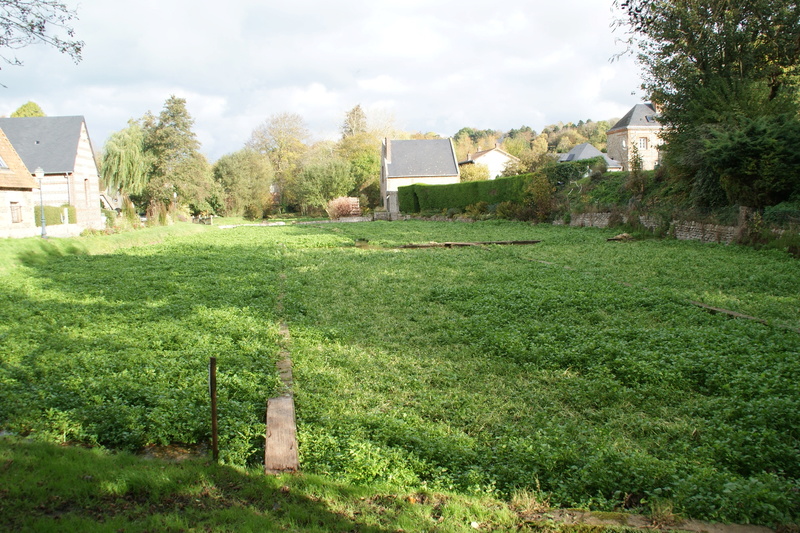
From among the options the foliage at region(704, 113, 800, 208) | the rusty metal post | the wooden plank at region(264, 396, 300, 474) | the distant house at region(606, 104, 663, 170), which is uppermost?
the distant house at region(606, 104, 663, 170)

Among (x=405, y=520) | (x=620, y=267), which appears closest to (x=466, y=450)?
(x=405, y=520)

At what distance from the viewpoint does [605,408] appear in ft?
15.0

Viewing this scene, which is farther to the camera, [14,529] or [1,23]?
[1,23]

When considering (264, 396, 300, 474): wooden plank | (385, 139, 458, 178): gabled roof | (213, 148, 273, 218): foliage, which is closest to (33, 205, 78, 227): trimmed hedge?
(264, 396, 300, 474): wooden plank

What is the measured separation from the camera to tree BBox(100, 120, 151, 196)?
4253cm

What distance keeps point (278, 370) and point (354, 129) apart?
74.5 m

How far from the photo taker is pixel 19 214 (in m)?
23.6

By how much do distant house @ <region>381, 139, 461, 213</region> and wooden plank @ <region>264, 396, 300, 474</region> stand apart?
1756 inches

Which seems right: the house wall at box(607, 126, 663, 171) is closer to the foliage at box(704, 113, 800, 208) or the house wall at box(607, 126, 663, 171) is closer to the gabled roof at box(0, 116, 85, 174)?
the foliage at box(704, 113, 800, 208)

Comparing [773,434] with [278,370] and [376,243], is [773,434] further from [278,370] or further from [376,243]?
[376,243]

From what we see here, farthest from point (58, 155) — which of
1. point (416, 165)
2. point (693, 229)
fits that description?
point (693, 229)

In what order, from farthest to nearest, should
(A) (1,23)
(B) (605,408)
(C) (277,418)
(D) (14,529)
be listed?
1. (A) (1,23)
2. (B) (605,408)
3. (C) (277,418)
4. (D) (14,529)

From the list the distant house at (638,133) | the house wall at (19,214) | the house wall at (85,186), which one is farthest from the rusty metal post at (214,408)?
the distant house at (638,133)

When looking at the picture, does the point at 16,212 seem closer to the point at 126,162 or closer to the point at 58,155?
the point at 58,155
